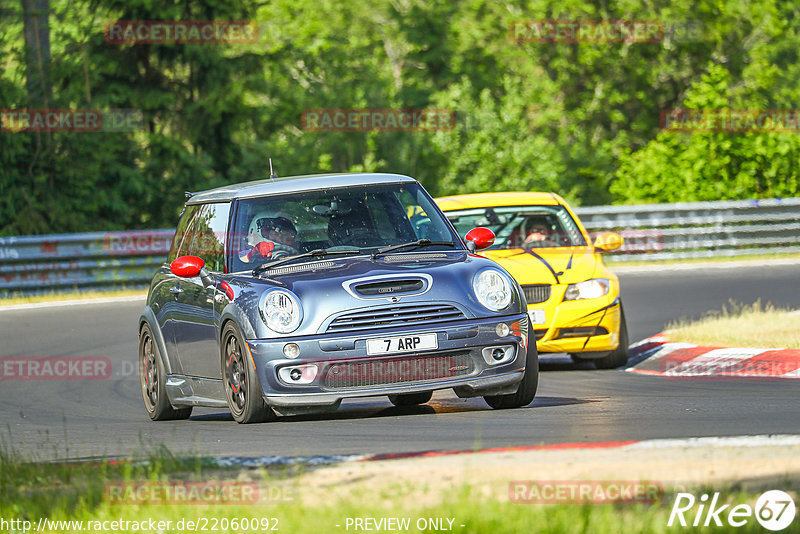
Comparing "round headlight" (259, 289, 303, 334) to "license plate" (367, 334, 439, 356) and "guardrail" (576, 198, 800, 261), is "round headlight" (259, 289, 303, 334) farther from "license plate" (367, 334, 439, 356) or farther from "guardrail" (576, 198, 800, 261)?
"guardrail" (576, 198, 800, 261)

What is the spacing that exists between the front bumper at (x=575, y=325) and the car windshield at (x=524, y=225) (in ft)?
3.95

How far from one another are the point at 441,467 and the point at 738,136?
2622cm

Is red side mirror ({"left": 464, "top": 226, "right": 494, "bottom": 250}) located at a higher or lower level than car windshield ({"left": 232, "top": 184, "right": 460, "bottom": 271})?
lower

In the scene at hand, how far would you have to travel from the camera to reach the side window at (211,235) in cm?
966

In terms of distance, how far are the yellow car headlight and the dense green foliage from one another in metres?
16.9

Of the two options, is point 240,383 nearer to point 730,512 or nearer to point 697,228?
point 730,512

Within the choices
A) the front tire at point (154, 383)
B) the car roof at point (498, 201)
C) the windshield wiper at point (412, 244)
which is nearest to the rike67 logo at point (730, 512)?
the windshield wiper at point (412, 244)

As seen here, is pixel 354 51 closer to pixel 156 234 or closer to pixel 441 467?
pixel 156 234

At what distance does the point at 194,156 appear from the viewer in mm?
32969

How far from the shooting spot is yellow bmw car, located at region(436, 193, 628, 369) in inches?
494

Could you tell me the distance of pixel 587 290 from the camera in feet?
41.8

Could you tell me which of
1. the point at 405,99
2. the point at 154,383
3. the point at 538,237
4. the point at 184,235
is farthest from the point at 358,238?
the point at 405,99

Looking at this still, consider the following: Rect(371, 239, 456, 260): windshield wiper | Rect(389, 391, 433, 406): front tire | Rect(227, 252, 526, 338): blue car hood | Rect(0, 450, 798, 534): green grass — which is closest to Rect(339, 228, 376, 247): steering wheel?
Rect(371, 239, 456, 260): windshield wiper

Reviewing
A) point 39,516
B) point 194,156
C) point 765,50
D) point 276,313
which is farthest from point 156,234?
point 765,50
